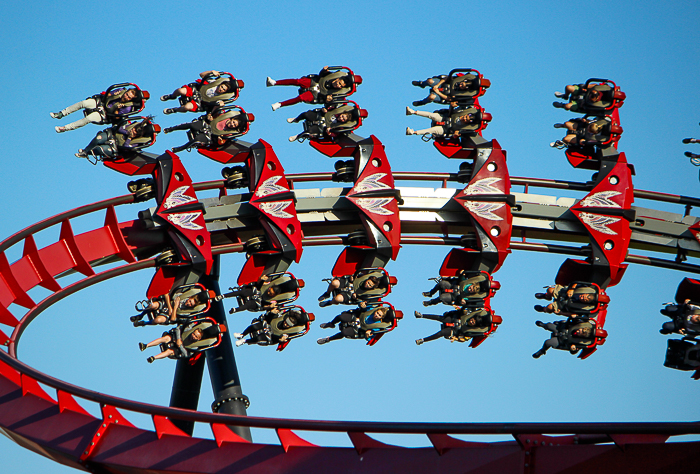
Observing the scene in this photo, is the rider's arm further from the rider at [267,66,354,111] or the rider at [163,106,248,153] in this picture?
the rider at [163,106,248,153]

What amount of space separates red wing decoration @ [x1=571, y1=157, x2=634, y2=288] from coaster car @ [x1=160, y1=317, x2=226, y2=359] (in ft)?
23.4

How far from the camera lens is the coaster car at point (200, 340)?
48.5ft

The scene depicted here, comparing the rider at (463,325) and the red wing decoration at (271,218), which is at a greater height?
the red wing decoration at (271,218)

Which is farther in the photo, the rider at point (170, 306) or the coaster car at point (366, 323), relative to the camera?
the coaster car at point (366, 323)

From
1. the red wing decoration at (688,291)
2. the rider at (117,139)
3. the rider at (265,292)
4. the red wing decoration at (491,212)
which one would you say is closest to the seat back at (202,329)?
the rider at (265,292)

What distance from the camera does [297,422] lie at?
9.11 metres

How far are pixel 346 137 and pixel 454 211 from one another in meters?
2.52

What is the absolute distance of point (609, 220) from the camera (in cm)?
1677

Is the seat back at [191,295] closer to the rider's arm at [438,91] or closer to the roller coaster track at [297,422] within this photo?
the roller coaster track at [297,422]

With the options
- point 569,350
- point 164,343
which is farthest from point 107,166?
point 569,350

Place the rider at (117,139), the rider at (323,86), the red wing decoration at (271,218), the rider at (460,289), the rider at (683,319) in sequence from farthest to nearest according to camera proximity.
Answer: the rider at (323,86) < the rider at (460,289) < the red wing decoration at (271,218) < the rider at (683,319) < the rider at (117,139)

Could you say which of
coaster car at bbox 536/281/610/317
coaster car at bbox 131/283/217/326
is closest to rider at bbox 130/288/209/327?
coaster car at bbox 131/283/217/326

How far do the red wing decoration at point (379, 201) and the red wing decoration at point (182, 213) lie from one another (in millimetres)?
2837

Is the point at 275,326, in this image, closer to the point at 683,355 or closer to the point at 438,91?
the point at 438,91
